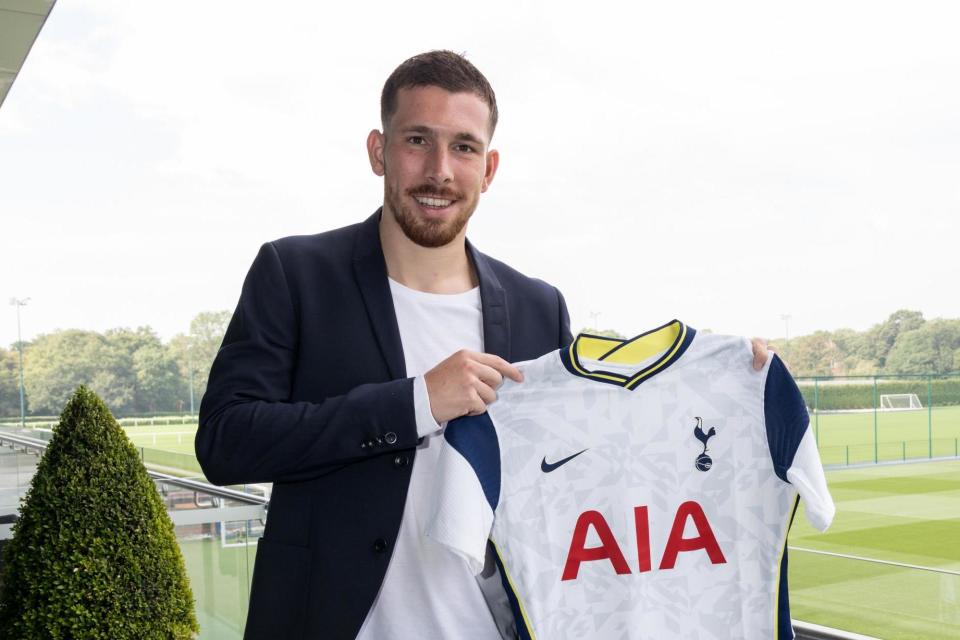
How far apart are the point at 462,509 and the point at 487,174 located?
1.88 feet

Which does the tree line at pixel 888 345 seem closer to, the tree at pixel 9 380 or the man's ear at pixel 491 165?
the tree at pixel 9 380

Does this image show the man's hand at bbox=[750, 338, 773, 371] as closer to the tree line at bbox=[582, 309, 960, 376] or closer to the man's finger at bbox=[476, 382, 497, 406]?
the man's finger at bbox=[476, 382, 497, 406]

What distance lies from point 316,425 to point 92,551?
2521 millimetres

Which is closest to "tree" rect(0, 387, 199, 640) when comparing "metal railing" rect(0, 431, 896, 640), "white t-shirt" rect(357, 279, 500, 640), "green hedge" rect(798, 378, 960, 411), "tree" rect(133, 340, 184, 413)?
"metal railing" rect(0, 431, 896, 640)

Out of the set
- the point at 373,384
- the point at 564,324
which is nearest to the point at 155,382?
the point at 564,324

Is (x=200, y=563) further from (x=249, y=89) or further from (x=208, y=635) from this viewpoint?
(x=249, y=89)

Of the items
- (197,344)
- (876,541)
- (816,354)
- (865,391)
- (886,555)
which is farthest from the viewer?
(197,344)

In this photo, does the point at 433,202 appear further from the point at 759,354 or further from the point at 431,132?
the point at 759,354

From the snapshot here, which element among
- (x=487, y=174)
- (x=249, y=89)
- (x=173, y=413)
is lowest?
(x=173, y=413)

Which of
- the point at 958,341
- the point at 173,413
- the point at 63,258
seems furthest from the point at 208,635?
the point at 63,258

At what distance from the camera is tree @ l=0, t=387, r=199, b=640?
3.28 meters

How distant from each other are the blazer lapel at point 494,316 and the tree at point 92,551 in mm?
2468

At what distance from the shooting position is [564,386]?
4.60ft

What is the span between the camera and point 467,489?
1.28 meters
